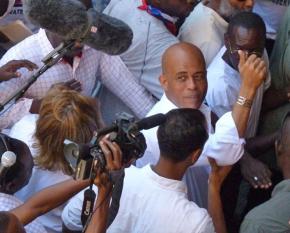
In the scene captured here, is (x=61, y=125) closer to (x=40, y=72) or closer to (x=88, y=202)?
(x=40, y=72)

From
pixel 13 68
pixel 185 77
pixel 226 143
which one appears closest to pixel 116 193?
pixel 226 143

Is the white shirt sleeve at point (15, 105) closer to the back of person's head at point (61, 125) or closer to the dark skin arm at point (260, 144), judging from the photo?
the back of person's head at point (61, 125)

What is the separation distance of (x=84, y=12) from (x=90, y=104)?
45 cm

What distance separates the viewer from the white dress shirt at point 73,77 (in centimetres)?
301

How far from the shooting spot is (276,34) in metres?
3.79

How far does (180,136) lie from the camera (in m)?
2.29

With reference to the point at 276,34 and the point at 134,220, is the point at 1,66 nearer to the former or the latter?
the point at 134,220

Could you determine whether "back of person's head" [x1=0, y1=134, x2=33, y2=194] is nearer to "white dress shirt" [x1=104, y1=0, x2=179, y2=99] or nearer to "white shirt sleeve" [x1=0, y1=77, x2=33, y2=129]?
"white shirt sleeve" [x1=0, y1=77, x2=33, y2=129]

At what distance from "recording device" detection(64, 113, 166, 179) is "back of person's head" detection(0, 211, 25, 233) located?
0.76 feet

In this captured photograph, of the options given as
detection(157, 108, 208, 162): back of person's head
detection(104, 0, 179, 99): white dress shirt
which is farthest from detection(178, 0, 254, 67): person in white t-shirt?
detection(157, 108, 208, 162): back of person's head

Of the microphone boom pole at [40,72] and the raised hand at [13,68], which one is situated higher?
the microphone boom pole at [40,72]

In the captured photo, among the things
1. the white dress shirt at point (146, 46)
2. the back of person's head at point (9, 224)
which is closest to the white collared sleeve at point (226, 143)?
the white dress shirt at point (146, 46)

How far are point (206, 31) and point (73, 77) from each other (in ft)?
2.56

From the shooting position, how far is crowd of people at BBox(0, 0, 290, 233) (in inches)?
86.7
